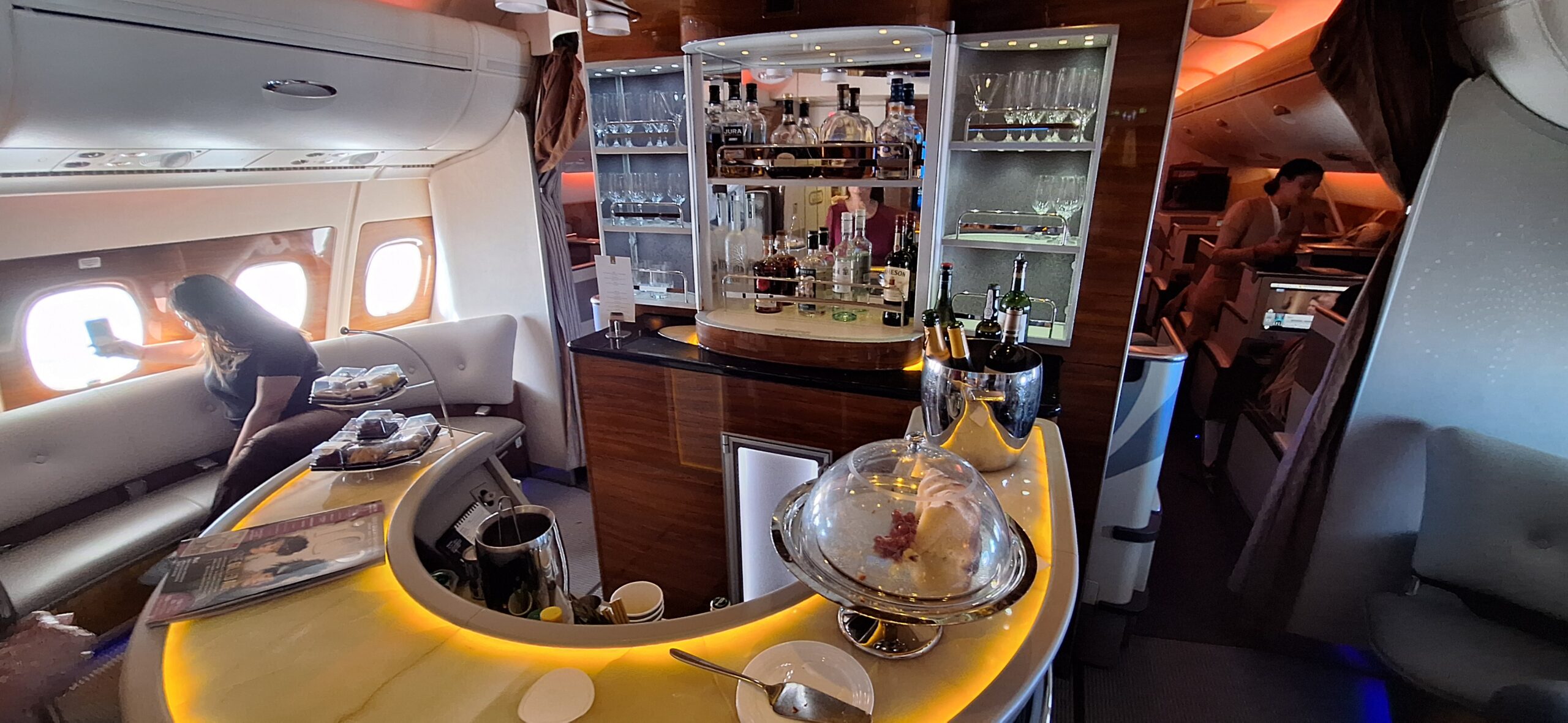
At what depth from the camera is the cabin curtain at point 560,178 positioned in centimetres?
358

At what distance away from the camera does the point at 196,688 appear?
3.73 feet

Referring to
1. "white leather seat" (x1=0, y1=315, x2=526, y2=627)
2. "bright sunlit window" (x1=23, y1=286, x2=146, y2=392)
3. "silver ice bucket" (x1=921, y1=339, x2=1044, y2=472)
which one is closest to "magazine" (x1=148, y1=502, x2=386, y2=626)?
"silver ice bucket" (x1=921, y1=339, x2=1044, y2=472)

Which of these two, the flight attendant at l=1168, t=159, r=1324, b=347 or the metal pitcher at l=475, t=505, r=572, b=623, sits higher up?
the flight attendant at l=1168, t=159, r=1324, b=347

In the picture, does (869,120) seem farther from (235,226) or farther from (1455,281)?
(235,226)

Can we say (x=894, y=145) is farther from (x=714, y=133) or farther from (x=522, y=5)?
(x=522, y=5)

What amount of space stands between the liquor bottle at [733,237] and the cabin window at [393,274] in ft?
9.46

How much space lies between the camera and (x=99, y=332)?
3.40 metres

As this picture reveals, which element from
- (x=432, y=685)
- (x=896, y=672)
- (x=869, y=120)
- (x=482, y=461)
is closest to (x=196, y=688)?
(x=432, y=685)

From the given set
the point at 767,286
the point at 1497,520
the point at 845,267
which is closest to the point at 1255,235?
the point at 1497,520

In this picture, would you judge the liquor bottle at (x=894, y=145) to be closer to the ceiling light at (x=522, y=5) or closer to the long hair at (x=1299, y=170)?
the ceiling light at (x=522, y=5)

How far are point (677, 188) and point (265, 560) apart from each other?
2.09 meters

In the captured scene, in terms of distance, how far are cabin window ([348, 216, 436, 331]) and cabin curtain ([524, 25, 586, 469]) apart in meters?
1.24

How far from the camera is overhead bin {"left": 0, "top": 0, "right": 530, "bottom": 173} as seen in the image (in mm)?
2090

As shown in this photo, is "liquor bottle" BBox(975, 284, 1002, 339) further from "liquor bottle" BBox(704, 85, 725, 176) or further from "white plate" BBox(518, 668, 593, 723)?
"white plate" BBox(518, 668, 593, 723)
